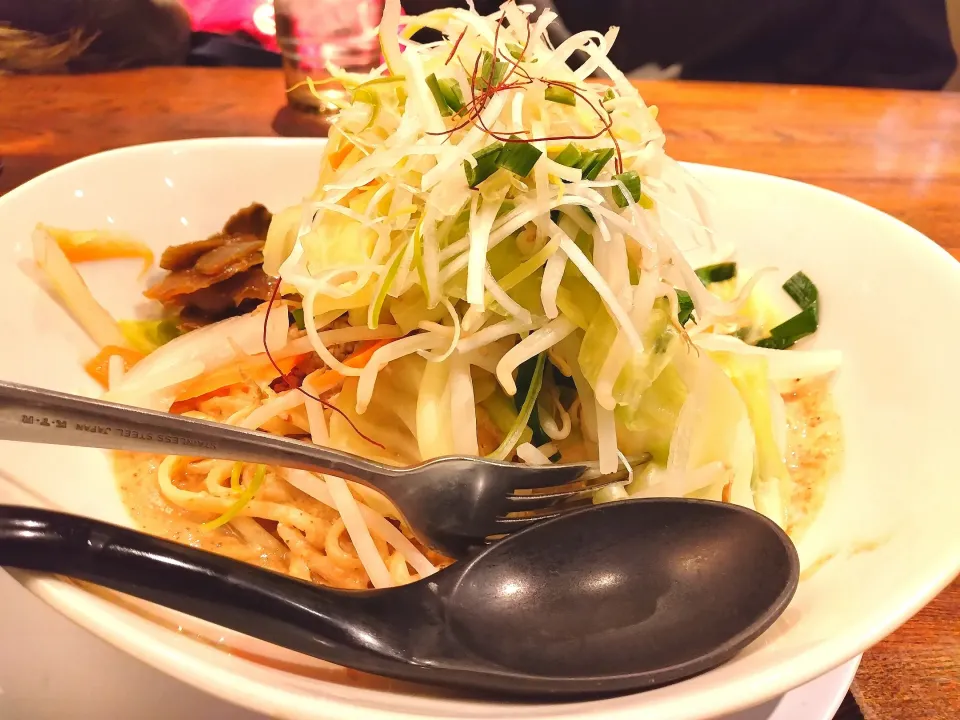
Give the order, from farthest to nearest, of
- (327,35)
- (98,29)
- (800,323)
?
(98,29)
(327,35)
(800,323)

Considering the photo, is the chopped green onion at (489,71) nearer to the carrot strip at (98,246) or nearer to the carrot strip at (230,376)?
the carrot strip at (230,376)

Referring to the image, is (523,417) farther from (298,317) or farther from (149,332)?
(149,332)

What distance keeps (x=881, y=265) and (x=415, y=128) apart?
94 cm

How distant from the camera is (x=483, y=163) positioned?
1016mm

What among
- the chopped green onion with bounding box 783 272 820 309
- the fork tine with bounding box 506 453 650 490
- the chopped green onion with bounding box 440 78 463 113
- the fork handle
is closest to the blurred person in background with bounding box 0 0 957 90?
the chopped green onion with bounding box 783 272 820 309

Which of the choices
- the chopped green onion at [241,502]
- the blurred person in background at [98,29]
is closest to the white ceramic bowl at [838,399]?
the chopped green onion at [241,502]

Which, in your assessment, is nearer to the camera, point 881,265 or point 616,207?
point 616,207

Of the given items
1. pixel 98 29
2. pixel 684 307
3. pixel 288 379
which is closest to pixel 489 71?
pixel 684 307

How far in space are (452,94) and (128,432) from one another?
2.24 ft

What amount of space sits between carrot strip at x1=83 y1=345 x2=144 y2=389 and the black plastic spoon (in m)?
0.58

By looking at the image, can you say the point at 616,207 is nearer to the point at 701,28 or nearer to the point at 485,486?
the point at 485,486

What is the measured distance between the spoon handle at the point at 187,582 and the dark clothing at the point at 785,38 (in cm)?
365

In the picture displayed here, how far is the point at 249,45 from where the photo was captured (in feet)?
11.4

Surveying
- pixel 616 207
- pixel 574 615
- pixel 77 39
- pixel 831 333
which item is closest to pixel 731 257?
pixel 831 333
